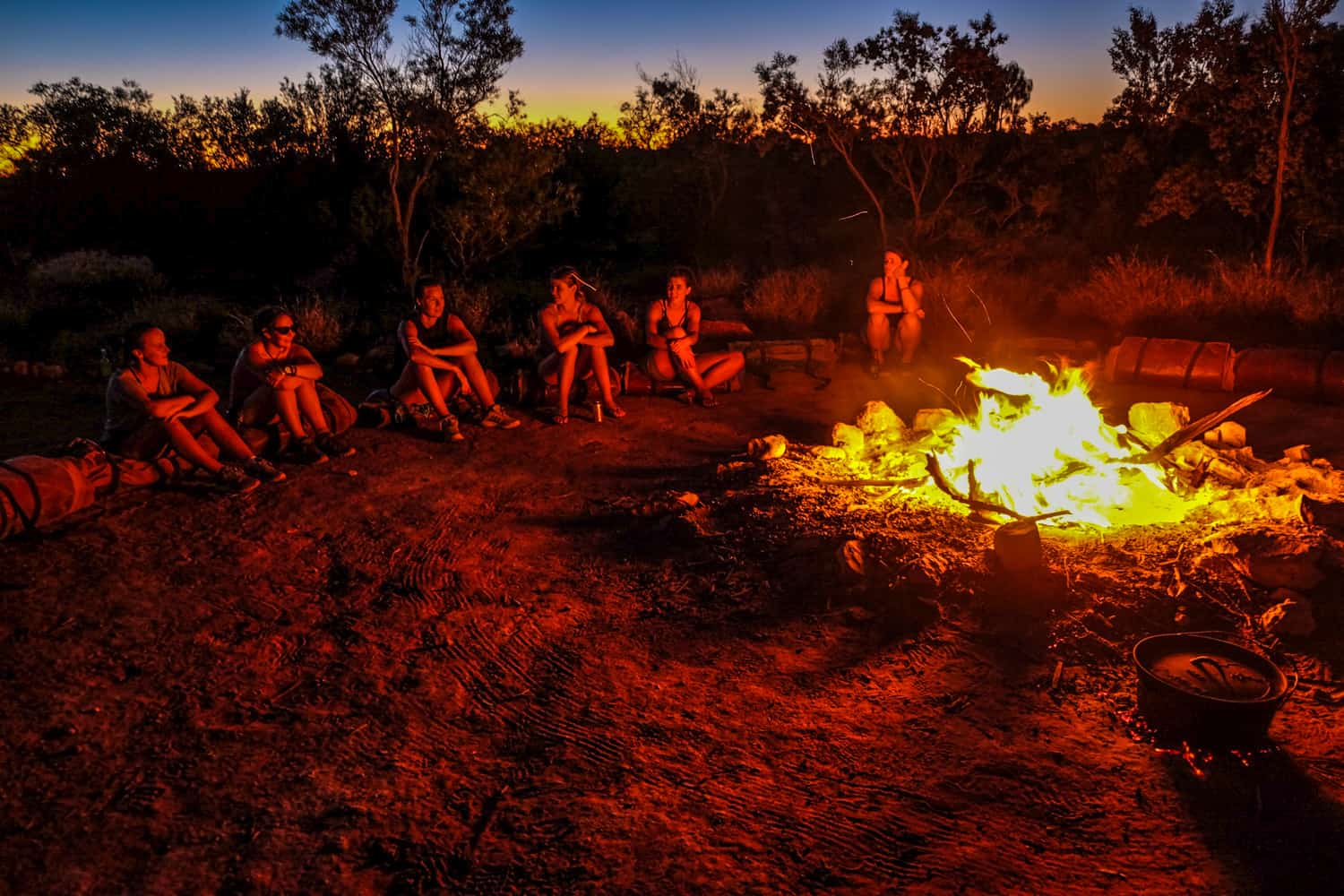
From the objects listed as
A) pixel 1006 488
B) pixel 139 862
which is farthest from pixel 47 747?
pixel 1006 488

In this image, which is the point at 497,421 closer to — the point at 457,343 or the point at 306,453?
the point at 457,343

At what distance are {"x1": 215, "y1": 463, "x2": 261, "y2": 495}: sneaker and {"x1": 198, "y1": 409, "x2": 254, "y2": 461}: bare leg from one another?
0.24 m

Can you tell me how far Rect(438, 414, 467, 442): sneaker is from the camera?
7.79 meters

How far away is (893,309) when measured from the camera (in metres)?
10.1

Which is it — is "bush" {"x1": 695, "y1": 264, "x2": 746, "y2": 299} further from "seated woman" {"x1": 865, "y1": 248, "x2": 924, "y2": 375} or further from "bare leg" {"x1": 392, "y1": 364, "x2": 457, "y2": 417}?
"bare leg" {"x1": 392, "y1": 364, "x2": 457, "y2": 417}

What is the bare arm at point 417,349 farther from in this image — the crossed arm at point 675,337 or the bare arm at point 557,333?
the crossed arm at point 675,337

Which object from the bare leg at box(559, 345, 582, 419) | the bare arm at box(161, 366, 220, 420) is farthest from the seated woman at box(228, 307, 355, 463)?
the bare leg at box(559, 345, 582, 419)

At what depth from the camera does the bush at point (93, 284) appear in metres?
12.9

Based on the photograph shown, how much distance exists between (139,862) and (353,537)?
116 inches

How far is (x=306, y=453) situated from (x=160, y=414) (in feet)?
3.86

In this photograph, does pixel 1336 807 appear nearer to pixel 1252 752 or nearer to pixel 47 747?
pixel 1252 752

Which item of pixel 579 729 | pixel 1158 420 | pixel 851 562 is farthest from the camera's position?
pixel 1158 420

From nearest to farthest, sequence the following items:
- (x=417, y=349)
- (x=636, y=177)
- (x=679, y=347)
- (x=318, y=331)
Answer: (x=417, y=349) < (x=679, y=347) < (x=318, y=331) < (x=636, y=177)

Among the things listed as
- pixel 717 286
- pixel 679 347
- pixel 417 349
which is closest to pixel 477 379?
pixel 417 349
